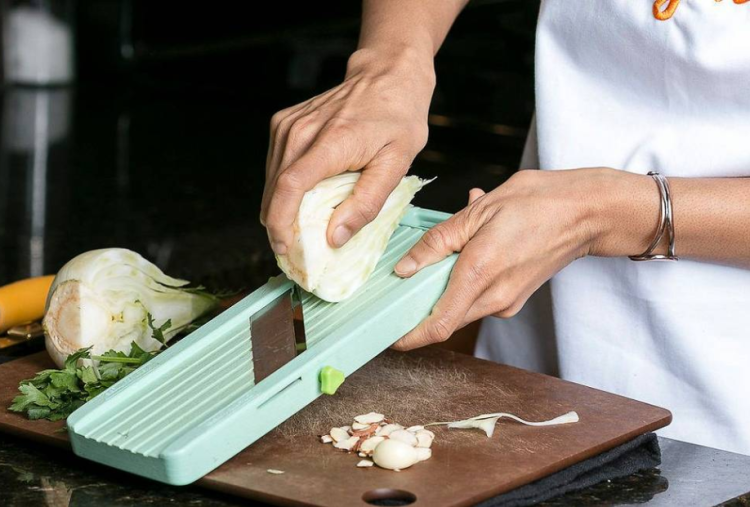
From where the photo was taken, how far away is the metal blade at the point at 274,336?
1270 millimetres

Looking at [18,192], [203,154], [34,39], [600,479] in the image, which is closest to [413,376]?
[600,479]

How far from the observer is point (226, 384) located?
48.9 inches

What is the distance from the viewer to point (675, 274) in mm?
1570

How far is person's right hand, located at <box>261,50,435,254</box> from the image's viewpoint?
1.33 meters

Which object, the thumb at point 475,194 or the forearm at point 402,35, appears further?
the forearm at point 402,35

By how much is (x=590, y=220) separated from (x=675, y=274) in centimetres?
25

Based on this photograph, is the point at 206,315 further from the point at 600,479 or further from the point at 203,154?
the point at 203,154

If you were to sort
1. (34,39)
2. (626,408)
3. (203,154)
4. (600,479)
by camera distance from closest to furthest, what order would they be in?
(600,479) → (626,408) → (203,154) → (34,39)

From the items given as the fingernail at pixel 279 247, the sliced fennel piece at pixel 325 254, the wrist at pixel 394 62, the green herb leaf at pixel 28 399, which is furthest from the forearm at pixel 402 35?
the green herb leaf at pixel 28 399

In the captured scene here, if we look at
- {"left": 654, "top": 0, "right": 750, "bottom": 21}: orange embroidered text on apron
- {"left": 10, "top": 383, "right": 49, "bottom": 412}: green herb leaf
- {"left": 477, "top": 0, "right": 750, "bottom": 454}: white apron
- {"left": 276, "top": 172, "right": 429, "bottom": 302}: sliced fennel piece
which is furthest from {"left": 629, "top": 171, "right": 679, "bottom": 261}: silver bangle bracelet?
{"left": 10, "top": 383, "right": 49, "bottom": 412}: green herb leaf

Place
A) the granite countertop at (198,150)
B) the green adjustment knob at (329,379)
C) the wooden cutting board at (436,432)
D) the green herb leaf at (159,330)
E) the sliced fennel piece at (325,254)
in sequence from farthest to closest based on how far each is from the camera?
the granite countertop at (198,150)
the green herb leaf at (159,330)
the sliced fennel piece at (325,254)
the green adjustment knob at (329,379)
the wooden cutting board at (436,432)

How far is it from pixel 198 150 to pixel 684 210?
1949mm

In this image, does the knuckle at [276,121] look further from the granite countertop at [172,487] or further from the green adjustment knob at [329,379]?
the granite countertop at [172,487]

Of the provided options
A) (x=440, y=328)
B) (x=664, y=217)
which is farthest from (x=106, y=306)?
(x=664, y=217)
